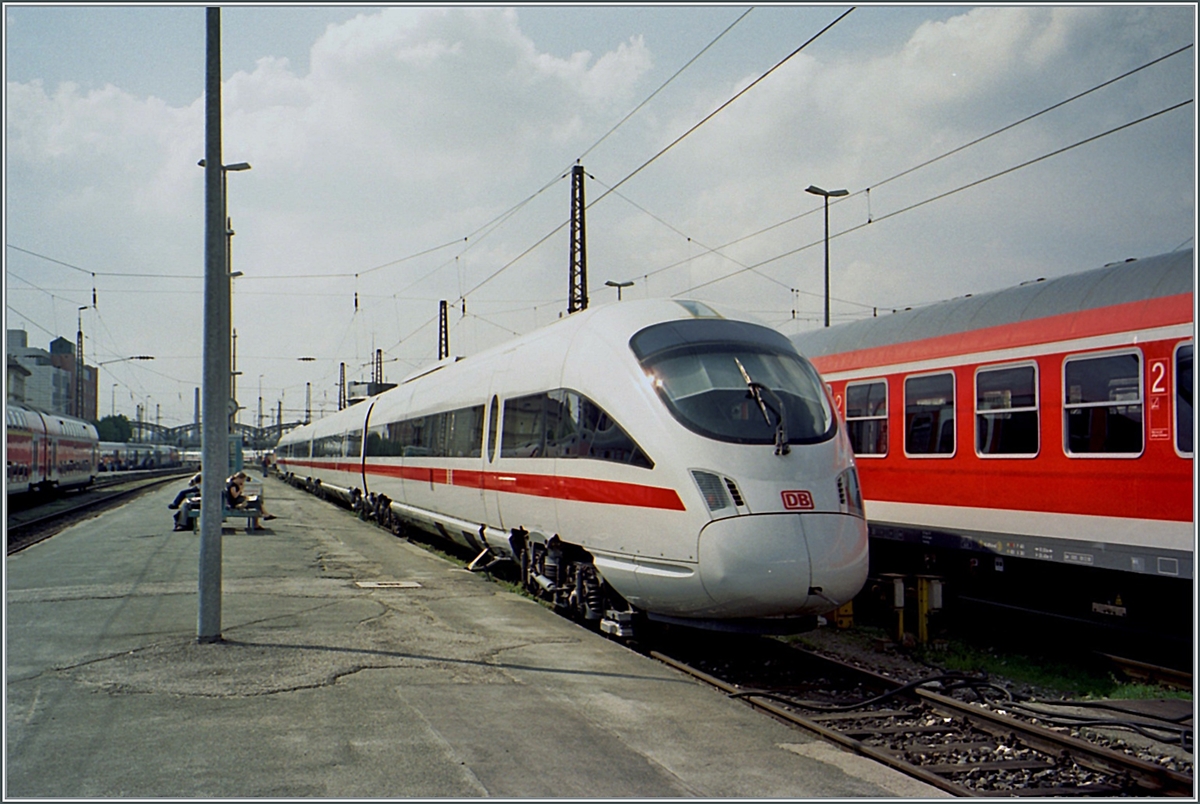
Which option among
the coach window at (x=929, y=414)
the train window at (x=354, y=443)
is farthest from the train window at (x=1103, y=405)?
the train window at (x=354, y=443)

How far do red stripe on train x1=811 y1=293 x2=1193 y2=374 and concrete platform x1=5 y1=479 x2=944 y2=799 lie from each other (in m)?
5.21

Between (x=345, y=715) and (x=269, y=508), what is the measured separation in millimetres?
27515

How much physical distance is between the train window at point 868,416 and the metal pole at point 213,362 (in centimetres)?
755

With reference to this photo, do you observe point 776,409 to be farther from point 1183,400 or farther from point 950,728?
point 1183,400

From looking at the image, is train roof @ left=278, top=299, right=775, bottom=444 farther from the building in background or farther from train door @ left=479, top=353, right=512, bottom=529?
the building in background

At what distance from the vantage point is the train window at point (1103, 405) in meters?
9.23

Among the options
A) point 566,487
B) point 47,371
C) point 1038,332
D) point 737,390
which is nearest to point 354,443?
point 566,487

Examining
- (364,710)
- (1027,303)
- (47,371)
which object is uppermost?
(47,371)

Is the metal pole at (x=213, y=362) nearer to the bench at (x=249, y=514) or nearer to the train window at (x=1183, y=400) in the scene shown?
the train window at (x=1183, y=400)

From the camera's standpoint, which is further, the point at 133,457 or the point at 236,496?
the point at 133,457

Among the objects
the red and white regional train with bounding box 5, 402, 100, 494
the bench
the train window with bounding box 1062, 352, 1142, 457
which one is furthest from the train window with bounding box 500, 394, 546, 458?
the red and white regional train with bounding box 5, 402, 100, 494

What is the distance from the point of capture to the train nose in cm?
797

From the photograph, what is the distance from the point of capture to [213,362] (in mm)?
9547

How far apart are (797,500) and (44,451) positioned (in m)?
34.9
